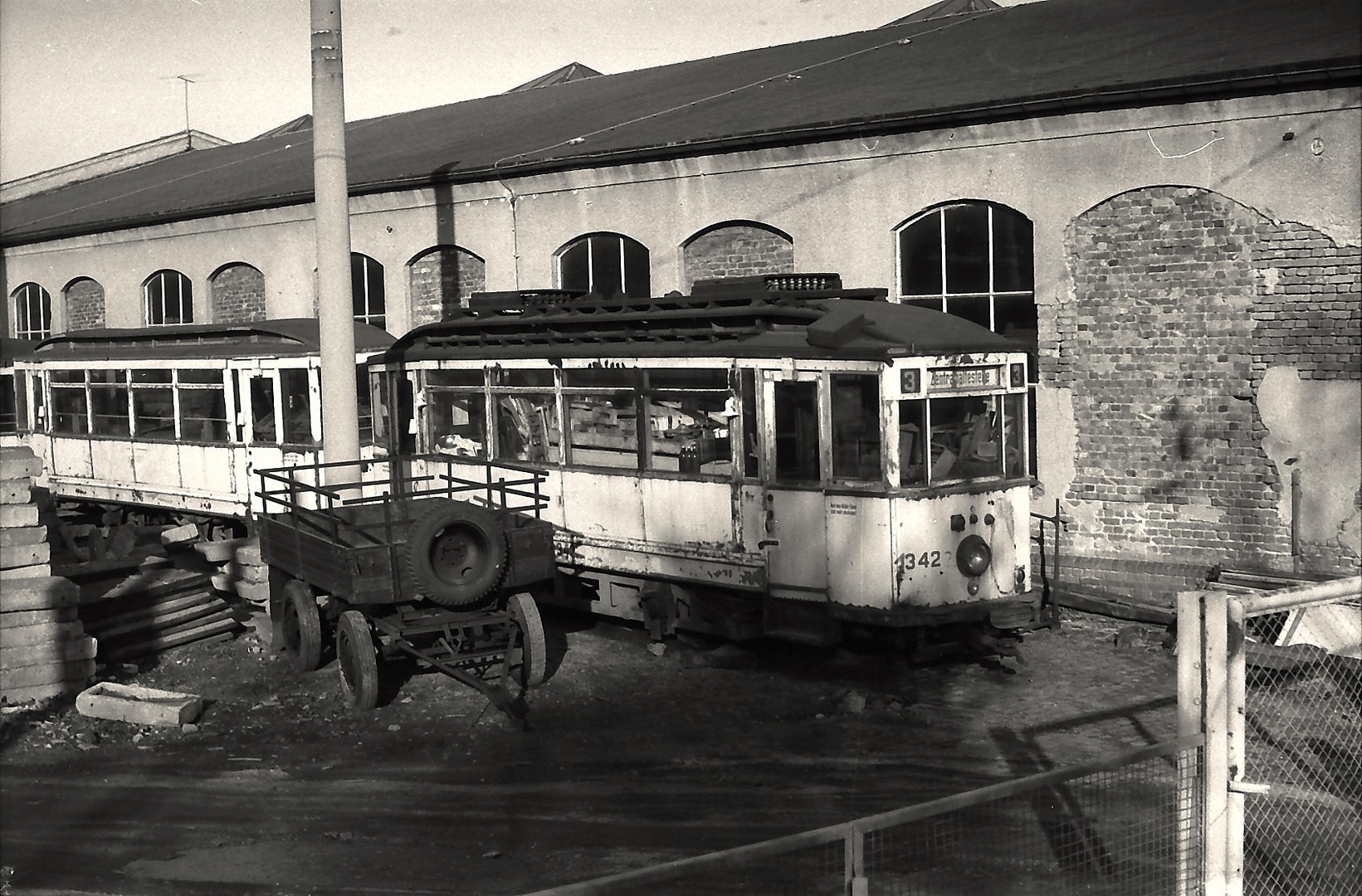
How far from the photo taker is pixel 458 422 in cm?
1498

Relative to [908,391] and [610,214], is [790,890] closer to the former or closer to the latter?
[908,391]

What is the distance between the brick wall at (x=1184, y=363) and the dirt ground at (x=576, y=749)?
1.28 meters

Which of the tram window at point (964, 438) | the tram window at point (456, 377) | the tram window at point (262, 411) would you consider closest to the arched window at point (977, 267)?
the tram window at point (964, 438)

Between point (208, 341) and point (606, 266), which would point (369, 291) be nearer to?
point (208, 341)

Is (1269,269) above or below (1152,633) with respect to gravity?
above

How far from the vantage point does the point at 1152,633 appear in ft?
43.3

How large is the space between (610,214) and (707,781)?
37.8ft

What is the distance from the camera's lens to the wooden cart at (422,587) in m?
10.8

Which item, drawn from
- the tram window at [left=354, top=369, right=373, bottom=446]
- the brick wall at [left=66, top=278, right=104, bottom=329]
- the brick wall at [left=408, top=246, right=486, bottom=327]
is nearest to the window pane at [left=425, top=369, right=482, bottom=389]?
the tram window at [left=354, top=369, right=373, bottom=446]

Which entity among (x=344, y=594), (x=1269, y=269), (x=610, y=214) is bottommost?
(x=344, y=594)

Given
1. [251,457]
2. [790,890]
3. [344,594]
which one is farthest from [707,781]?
[251,457]

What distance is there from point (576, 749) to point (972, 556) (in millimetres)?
3605

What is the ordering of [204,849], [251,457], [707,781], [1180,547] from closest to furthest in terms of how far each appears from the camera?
1. [204,849]
2. [707,781]
3. [1180,547]
4. [251,457]

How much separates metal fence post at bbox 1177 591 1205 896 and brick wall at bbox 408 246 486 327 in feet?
56.7
